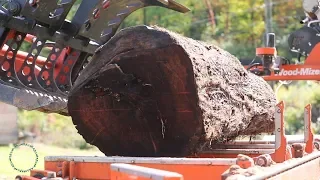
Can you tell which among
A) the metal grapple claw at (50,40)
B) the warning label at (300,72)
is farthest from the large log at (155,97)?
the warning label at (300,72)

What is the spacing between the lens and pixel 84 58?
6496 mm

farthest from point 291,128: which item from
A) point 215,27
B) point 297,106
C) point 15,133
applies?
point 215,27

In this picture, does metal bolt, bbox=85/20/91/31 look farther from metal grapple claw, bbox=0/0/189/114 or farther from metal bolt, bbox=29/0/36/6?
metal bolt, bbox=29/0/36/6

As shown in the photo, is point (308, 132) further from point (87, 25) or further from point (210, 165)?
point (87, 25)

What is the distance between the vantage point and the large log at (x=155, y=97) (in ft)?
12.4

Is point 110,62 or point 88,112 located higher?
point 110,62

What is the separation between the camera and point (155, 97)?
3920mm

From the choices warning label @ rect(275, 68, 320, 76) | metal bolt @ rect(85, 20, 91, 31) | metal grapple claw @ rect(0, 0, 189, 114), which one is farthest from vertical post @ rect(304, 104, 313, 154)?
warning label @ rect(275, 68, 320, 76)

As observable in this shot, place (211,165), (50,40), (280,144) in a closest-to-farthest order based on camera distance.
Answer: (211,165), (280,144), (50,40)

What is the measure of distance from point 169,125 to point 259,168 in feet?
3.78

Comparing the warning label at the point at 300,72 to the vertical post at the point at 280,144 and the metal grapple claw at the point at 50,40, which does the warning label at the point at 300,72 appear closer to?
the metal grapple claw at the point at 50,40

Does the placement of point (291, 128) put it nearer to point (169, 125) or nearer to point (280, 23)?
point (280, 23)

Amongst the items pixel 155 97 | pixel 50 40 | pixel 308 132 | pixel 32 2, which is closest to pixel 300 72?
pixel 50 40

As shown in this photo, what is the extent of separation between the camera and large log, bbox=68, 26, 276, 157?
3.78 meters
